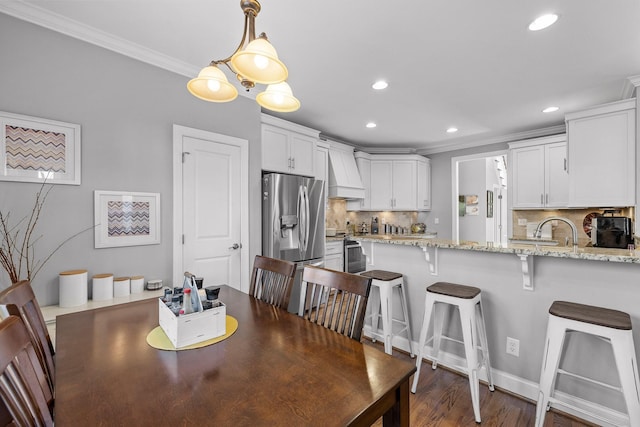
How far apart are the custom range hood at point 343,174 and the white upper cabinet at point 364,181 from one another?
13cm

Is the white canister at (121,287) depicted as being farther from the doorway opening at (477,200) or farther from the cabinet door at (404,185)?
the doorway opening at (477,200)

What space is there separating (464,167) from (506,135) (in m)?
1.74

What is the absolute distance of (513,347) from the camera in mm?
A: 2107

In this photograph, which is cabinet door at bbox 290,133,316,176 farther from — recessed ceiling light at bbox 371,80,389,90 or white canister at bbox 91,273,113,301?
white canister at bbox 91,273,113,301

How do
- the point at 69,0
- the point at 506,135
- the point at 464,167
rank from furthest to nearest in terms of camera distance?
the point at 464,167 → the point at 506,135 → the point at 69,0

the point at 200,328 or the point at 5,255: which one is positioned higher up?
the point at 5,255

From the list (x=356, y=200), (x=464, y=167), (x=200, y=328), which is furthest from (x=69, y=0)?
(x=464, y=167)

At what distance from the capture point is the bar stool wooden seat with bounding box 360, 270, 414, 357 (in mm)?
2377

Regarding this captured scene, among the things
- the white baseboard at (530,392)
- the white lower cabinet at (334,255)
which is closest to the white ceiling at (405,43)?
the white lower cabinet at (334,255)

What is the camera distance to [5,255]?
6.12 ft

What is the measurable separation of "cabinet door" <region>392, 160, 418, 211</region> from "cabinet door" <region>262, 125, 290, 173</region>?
2.54 meters

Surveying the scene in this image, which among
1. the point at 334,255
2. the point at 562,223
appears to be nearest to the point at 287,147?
the point at 334,255

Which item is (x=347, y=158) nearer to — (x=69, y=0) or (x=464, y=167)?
(x=464, y=167)

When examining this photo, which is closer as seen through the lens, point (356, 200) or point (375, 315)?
point (375, 315)
